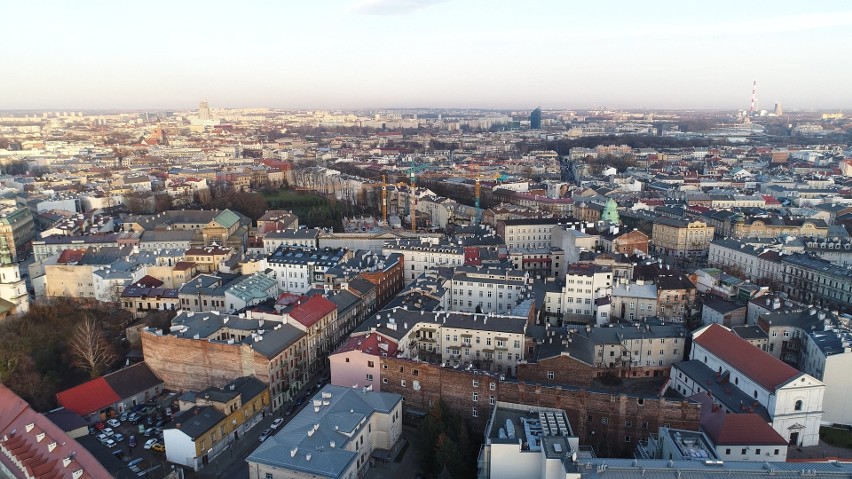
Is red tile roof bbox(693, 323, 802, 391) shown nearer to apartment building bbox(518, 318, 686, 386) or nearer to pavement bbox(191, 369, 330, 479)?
apartment building bbox(518, 318, 686, 386)

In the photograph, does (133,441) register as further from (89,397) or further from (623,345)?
(623,345)

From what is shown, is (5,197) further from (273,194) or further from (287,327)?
(287,327)

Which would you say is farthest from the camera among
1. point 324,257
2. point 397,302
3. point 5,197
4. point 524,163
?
point 524,163

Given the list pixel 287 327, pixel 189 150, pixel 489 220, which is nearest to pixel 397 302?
pixel 287 327

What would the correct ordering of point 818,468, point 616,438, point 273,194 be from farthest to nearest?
1. point 273,194
2. point 616,438
3. point 818,468

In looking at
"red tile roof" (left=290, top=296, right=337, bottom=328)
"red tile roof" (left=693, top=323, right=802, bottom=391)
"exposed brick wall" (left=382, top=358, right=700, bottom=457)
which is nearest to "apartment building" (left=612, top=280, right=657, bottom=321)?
"red tile roof" (left=693, top=323, right=802, bottom=391)

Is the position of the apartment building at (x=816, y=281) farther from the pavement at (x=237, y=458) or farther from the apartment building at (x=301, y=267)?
the pavement at (x=237, y=458)

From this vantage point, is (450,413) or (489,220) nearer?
(450,413)

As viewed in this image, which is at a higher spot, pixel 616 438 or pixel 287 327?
pixel 287 327
